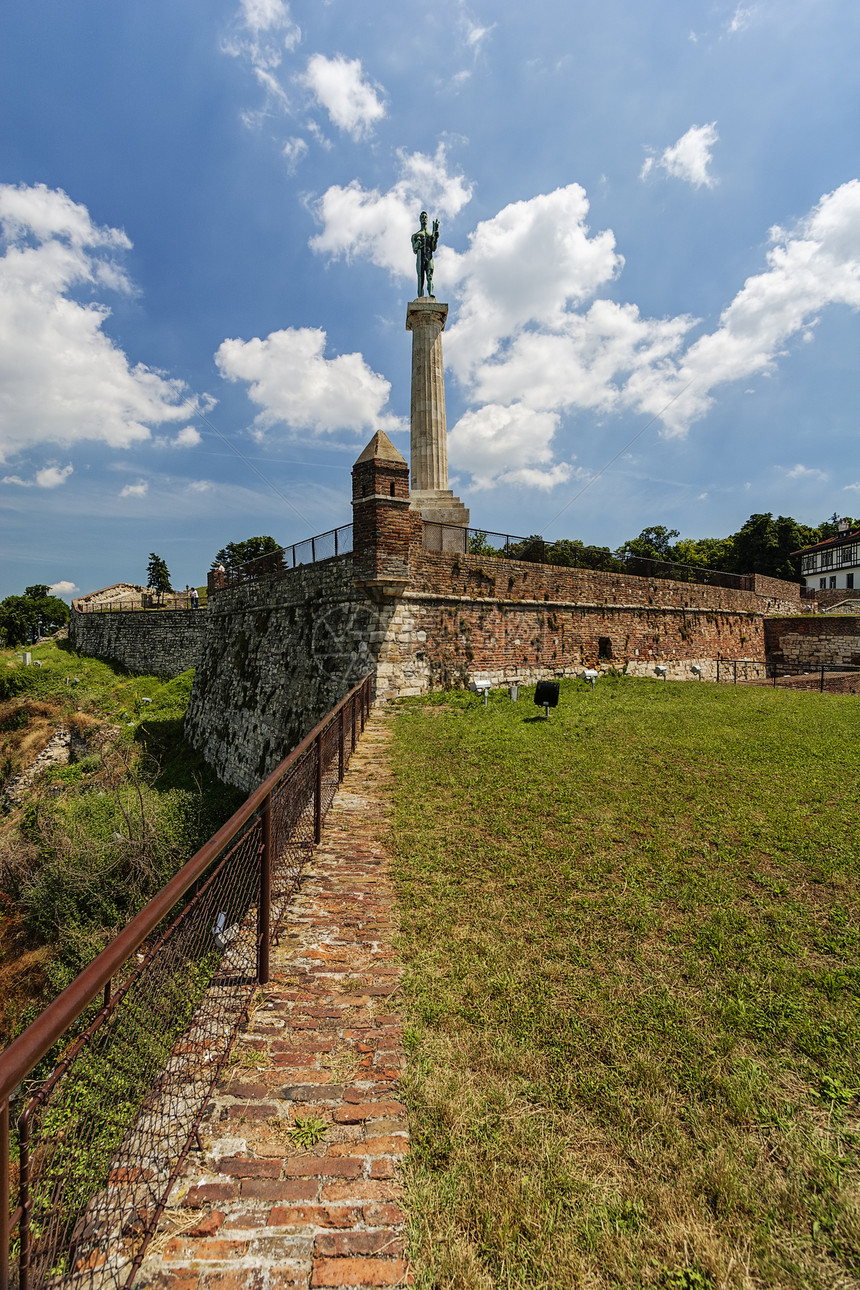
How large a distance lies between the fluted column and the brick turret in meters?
3.47

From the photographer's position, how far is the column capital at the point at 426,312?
14586 mm

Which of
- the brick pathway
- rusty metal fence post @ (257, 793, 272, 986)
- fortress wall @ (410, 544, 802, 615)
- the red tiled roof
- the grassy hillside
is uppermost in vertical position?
the red tiled roof

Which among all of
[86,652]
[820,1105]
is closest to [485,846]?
[820,1105]

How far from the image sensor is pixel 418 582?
11.9m

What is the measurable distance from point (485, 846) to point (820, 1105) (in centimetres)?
288

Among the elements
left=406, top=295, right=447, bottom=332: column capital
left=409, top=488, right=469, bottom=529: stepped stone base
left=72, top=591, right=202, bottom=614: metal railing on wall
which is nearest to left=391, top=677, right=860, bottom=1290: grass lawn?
left=409, top=488, right=469, bottom=529: stepped stone base

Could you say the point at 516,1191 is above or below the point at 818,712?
below

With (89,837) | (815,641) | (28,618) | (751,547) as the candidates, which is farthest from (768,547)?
(28,618)

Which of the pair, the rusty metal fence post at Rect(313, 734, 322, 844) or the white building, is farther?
the white building

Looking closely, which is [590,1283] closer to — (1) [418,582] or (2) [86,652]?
(1) [418,582]

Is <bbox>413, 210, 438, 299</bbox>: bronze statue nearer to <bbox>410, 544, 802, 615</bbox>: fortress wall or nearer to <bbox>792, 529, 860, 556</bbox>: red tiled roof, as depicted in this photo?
<bbox>410, 544, 802, 615</bbox>: fortress wall

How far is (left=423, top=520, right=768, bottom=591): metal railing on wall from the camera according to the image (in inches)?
503

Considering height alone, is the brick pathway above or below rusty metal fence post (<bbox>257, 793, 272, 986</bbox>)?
below

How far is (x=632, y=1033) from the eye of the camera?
2768mm
